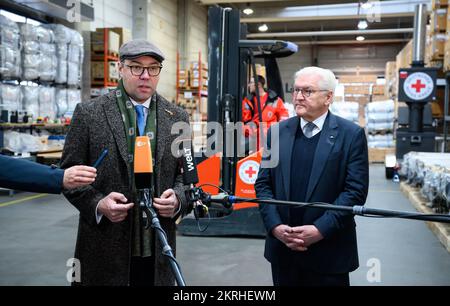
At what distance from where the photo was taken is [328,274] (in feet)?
7.75

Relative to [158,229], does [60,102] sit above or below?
above

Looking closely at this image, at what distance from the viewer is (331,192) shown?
239cm

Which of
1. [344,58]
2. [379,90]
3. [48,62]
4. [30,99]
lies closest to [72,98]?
[48,62]

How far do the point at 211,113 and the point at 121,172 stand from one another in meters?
3.91

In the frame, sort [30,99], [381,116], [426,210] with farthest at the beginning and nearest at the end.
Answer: [381,116] → [30,99] → [426,210]

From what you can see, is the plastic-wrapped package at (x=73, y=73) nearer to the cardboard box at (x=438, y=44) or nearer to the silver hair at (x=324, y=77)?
the cardboard box at (x=438, y=44)

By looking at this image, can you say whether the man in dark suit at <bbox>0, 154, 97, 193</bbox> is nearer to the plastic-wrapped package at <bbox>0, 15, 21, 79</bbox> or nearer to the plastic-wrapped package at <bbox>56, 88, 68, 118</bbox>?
the plastic-wrapped package at <bbox>0, 15, 21, 79</bbox>

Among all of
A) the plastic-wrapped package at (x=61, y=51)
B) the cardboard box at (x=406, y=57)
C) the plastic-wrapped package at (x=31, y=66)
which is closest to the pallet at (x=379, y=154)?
the cardboard box at (x=406, y=57)

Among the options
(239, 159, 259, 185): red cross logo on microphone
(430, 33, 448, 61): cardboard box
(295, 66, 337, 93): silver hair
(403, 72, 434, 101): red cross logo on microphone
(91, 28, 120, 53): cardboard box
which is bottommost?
(239, 159, 259, 185): red cross logo on microphone

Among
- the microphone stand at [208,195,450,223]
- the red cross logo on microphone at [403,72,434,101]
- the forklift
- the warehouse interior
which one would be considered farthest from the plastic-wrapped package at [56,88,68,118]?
the microphone stand at [208,195,450,223]

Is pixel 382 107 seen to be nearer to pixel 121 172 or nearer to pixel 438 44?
pixel 438 44

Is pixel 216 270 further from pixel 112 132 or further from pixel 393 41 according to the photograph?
pixel 393 41

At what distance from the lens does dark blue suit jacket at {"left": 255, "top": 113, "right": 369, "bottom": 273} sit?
7.72ft

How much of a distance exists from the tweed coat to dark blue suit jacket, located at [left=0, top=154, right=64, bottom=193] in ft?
1.51
